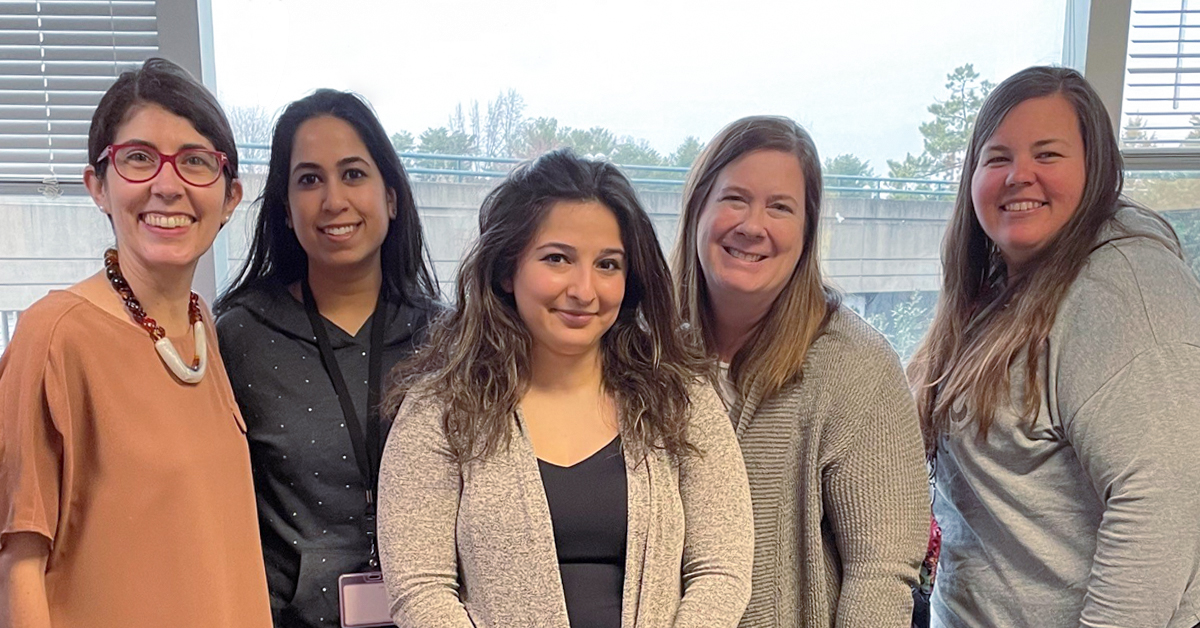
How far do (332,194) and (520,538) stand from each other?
29.1 inches

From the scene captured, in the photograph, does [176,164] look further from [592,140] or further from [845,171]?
[845,171]

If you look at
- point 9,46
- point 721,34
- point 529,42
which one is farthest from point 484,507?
point 9,46

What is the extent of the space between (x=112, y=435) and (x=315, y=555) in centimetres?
44

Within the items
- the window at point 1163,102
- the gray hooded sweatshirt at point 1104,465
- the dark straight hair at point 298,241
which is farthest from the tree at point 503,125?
the window at point 1163,102

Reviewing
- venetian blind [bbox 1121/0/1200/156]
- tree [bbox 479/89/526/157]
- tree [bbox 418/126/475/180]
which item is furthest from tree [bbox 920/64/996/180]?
tree [bbox 418/126/475/180]

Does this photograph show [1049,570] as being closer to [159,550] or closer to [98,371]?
[159,550]

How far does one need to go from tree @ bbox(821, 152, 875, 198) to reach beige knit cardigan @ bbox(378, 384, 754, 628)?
1.30 metres

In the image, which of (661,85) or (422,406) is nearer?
(422,406)

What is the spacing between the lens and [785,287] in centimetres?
142

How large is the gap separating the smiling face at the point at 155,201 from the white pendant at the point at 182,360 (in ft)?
0.40

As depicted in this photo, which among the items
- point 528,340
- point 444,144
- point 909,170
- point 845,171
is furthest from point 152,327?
point 909,170

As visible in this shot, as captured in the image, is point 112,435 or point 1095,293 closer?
point 112,435

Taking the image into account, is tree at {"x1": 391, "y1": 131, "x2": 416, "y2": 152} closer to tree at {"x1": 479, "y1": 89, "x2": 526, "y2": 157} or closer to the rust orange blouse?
tree at {"x1": 479, "y1": 89, "x2": 526, "y2": 157}

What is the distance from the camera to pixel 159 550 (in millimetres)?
1135
